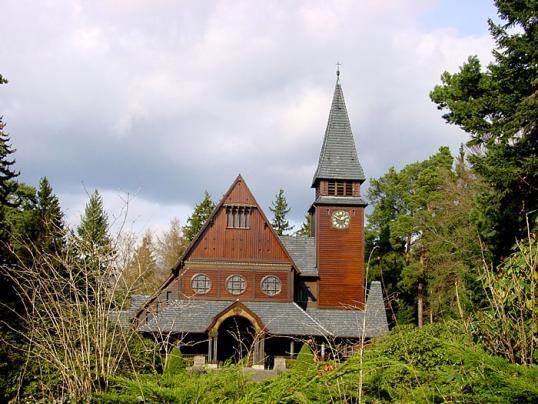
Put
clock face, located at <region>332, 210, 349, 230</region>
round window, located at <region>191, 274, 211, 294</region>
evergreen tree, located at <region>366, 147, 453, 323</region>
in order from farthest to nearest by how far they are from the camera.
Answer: evergreen tree, located at <region>366, 147, 453, 323</region>
clock face, located at <region>332, 210, 349, 230</region>
round window, located at <region>191, 274, 211, 294</region>

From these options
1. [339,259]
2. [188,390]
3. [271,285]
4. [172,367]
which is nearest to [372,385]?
[188,390]

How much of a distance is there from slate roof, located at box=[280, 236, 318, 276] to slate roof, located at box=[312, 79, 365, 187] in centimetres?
335

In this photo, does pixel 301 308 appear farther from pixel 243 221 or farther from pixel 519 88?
pixel 519 88

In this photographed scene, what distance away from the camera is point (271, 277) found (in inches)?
1293

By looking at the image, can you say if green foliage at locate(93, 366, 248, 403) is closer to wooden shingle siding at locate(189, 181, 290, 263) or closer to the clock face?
wooden shingle siding at locate(189, 181, 290, 263)

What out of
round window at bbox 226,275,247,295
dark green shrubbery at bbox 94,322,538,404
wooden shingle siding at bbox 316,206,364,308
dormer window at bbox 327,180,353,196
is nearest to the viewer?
dark green shrubbery at bbox 94,322,538,404

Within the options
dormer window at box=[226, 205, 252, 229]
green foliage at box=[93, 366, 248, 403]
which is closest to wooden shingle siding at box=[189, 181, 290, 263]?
dormer window at box=[226, 205, 252, 229]

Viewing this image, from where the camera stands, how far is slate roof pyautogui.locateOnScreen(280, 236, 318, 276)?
34.7 meters

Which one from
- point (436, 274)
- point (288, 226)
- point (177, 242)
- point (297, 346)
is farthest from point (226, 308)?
point (288, 226)

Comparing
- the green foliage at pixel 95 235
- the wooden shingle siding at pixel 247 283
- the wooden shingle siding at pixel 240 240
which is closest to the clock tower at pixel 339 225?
the wooden shingle siding at pixel 247 283

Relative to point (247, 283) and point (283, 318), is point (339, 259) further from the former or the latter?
point (247, 283)

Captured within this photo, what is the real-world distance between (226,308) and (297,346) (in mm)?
4643

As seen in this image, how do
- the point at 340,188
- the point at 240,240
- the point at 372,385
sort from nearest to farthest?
the point at 372,385, the point at 240,240, the point at 340,188

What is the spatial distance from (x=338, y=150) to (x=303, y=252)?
6206 mm
